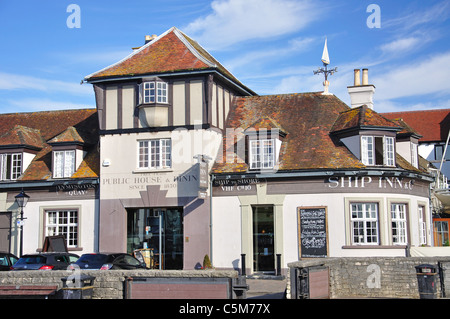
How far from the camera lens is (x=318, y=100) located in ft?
91.8

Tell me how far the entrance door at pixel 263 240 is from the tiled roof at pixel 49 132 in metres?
7.82

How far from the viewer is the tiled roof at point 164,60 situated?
84.0ft

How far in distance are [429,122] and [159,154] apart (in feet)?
98.9

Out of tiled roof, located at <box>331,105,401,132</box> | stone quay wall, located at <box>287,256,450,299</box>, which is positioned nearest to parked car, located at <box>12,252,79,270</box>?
stone quay wall, located at <box>287,256,450,299</box>

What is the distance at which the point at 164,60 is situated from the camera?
2658cm

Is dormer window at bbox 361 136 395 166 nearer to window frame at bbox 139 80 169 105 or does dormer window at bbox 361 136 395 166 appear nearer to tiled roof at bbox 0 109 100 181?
window frame at bbox 139 80 169 105

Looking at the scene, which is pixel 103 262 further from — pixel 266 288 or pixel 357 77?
pixel 357 77

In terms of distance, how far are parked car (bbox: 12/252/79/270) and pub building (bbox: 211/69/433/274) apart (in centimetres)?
680

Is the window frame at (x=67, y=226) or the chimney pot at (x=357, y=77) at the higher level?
the chimney pot at (x=357, y=77)

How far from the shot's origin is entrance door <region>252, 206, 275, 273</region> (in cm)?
2462

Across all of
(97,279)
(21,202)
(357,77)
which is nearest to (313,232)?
(357,77)

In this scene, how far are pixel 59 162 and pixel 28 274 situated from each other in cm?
1385

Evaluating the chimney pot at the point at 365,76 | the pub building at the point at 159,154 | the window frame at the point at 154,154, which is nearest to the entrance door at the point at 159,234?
the pub building at the point at 159,154

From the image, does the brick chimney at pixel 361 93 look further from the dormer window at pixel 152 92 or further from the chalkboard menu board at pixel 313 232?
the dormer window at pixel 152 92
